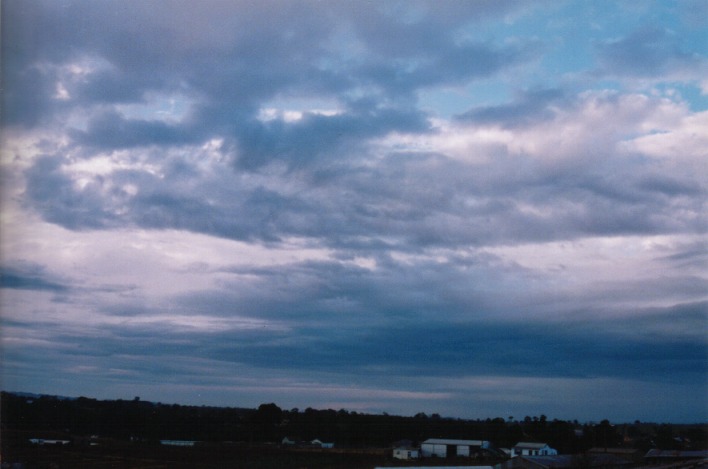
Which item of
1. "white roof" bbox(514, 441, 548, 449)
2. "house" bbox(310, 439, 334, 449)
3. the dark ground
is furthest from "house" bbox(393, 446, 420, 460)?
"white roof" bbox(514, 441, 548, 449)

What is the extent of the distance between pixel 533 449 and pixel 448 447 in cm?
176

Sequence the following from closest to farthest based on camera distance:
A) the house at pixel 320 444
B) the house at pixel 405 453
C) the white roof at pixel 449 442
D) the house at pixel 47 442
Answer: the house at pixel 47 442 < the house at pixel 405 453 < the house at pixel 320 444 < the white roof at pixel 449 442

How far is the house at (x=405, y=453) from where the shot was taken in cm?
852

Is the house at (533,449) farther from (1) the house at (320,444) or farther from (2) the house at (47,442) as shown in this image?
(2) the house at (47,442)

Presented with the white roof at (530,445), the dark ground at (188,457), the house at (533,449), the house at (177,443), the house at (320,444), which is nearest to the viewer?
the dark ground at (188,457)

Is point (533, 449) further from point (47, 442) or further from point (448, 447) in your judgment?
point (47, 442)

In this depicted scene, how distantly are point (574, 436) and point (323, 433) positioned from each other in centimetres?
442

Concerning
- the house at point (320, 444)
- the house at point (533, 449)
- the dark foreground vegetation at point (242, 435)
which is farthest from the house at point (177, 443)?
the house at point (533, 449)

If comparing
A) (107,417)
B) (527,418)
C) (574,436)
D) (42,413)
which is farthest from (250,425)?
(574,436)

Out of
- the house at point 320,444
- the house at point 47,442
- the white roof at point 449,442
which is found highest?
the house at point 47,442

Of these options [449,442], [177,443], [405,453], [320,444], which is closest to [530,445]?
[449,442]

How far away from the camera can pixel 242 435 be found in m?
9.02

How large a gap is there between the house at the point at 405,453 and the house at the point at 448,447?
20cm

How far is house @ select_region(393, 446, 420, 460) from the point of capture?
8523mm
